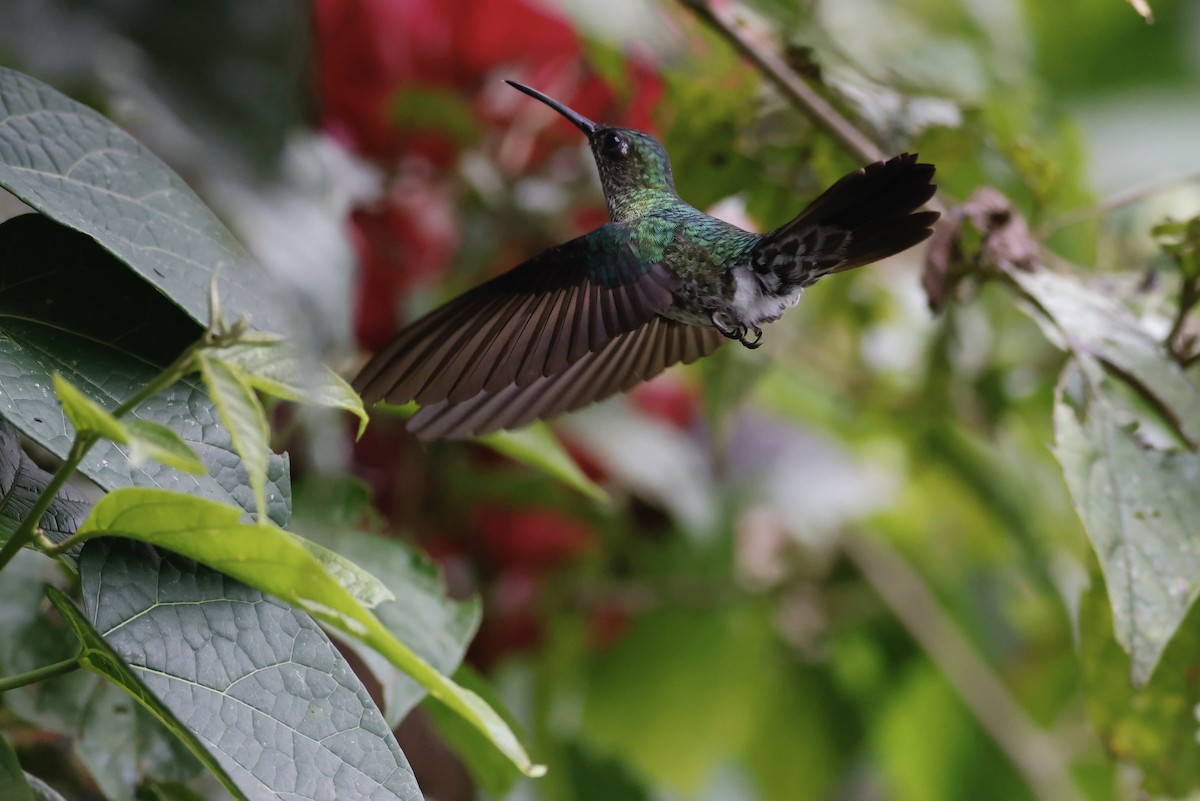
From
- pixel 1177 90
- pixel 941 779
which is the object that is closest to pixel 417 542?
pixel 941 779

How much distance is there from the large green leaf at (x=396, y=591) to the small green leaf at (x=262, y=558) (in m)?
0.18

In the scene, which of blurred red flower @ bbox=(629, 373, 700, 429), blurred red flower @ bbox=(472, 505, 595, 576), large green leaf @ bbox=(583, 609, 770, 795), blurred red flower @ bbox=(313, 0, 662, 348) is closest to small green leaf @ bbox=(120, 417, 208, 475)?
blurred red flower @ bbox=(313, 0, 662, 348)

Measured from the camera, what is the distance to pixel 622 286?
62cm

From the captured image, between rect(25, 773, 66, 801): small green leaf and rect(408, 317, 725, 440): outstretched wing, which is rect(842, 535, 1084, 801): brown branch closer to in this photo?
rect(408, 317, 725, 440): outstretched wing

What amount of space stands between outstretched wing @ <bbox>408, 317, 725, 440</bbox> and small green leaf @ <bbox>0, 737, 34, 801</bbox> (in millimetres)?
280

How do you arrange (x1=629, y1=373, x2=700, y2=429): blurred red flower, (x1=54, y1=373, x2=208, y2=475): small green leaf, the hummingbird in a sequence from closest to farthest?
(x1=54, y1=373, x2=208, y2=475): small green leaf < the hummingbird < (x1=629, y1=373, x2=700, y2=429): blurred red flower

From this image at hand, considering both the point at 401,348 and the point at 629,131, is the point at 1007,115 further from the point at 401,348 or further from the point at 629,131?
the point at 401,348

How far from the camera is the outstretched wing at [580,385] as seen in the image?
27.5 inches

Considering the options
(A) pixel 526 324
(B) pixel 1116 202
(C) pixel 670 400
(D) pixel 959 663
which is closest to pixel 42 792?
(A) pixel 526 324

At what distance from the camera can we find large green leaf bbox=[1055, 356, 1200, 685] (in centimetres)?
57

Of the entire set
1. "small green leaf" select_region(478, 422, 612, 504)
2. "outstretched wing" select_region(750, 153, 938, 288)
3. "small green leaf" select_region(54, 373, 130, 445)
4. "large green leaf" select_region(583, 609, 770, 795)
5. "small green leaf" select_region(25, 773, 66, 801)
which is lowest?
"large green leaf" select_region(583, 609, 770, 795)

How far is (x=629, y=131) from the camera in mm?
723

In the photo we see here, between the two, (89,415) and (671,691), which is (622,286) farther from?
(671,691)

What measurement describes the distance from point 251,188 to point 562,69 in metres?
0.65
